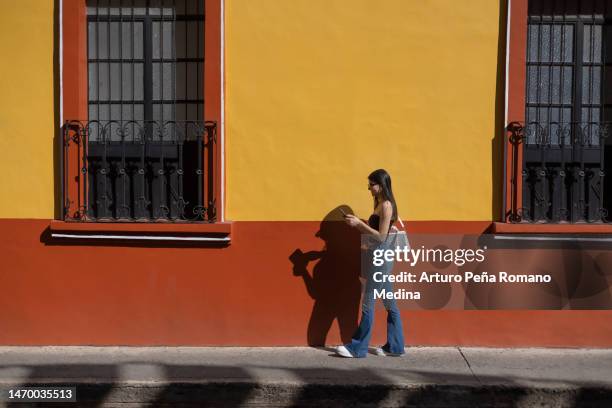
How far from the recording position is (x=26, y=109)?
627 centimetres

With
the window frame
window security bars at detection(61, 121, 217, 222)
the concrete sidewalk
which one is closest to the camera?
the concrete sidewalk

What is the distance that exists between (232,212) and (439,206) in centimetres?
177

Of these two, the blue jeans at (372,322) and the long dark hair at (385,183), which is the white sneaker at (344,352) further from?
the long dark hair at (385,183)

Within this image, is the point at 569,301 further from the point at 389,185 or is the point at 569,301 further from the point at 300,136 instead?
the point at 300,136

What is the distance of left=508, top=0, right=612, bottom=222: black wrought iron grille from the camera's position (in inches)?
251

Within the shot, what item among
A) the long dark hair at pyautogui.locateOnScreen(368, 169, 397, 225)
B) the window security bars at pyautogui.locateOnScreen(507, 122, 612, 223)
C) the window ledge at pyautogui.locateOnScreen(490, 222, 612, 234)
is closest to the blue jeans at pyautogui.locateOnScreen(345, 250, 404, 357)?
the long dark hair at pyautogui.locateOnScreen(368, 169, 397, 225)

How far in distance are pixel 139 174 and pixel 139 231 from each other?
0.54 metres

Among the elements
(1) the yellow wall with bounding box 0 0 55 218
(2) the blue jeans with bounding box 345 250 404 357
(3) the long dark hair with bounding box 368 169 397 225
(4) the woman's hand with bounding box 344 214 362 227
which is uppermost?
(1) the yellow wall with bounding box 0 0 55 218

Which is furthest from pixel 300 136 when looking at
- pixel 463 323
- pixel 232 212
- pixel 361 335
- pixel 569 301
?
pixel 569 301

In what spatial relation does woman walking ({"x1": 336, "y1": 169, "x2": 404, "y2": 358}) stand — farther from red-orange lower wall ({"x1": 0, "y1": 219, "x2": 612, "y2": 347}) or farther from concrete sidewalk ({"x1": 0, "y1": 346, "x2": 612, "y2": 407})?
red-orange lower wall ({"x1": 0, "y1": 219, "x2": 612, "y2": 347})

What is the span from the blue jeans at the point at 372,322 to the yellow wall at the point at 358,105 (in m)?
0.68

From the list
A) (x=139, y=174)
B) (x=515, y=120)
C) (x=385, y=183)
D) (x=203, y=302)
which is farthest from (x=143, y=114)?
(x=515, y=120)

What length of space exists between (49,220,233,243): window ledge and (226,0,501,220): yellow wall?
32 centimetres

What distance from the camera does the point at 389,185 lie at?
5.84 metres
